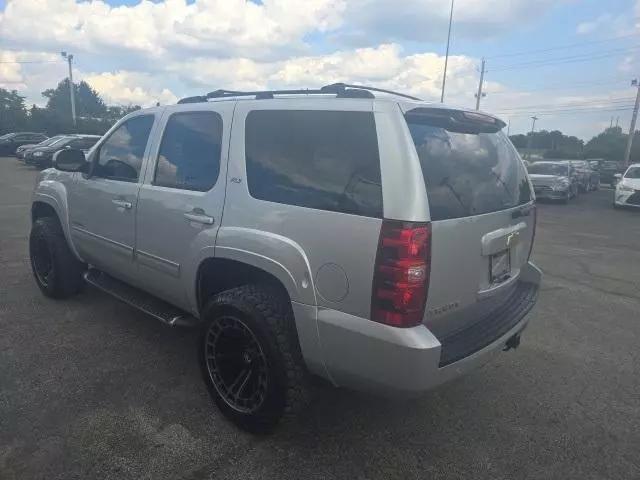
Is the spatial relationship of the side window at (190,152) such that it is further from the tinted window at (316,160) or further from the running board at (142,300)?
the running board at (142,300)

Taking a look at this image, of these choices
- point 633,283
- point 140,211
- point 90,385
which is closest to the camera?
point 90,385

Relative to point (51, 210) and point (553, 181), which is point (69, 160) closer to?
point (51, 210)

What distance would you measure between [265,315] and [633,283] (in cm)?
590

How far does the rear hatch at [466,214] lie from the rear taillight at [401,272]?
7 centimetres

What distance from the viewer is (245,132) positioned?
9.02ft

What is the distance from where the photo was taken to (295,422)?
2789mm

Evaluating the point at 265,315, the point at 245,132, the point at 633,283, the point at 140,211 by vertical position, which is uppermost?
the point at 245,132

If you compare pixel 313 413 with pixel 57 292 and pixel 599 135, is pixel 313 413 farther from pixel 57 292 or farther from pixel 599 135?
pixel 599 135

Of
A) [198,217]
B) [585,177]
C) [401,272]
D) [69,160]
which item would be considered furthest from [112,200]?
[585,177]

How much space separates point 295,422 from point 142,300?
159 cm

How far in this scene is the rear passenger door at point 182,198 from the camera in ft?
9.35

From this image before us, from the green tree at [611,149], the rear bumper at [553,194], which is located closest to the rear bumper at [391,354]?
the rear bumper at [553,194]

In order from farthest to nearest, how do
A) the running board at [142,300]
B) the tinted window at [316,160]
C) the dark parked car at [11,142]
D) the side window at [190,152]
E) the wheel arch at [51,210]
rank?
the dark parked car at [11,142]
the wheel arch at [51,210]
the running board at [142,300]
the side window at [190,152]
the tinted window at [316,160]

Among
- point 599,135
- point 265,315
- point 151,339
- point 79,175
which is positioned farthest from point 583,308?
point 599,135
